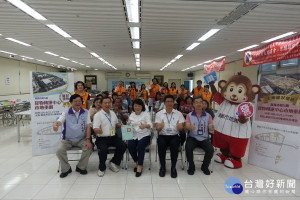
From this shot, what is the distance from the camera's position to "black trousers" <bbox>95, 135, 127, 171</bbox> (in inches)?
114

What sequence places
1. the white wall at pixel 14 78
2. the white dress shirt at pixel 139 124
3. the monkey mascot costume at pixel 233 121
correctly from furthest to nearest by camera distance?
the white wall at pixel 14 78
the monkey mascot costume at pixel 233 121
the white dress shirt at pixel 139 124

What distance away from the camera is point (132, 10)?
345cm

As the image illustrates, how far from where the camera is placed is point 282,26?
412cm

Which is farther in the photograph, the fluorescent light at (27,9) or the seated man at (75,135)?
the fluorescent light at (27,9)

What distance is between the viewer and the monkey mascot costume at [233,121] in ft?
10.2

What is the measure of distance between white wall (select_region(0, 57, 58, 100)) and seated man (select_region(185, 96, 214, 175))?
9.70m

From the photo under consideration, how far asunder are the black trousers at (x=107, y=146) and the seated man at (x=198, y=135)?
108 cm

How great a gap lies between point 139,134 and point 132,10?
2.29 m

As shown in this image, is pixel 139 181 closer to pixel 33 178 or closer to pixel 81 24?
pixel 33 178

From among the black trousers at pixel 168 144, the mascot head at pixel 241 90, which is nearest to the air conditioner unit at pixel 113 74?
the mascot head at pixel 241 90

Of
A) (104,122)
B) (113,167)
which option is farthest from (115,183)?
(104,122)

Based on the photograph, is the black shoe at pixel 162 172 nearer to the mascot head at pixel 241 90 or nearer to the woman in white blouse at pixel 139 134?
the woman in white blouse at pixel 139 134

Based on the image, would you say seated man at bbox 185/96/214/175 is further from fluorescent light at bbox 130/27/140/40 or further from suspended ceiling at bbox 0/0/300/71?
fluorescent light at bbox 130/27/140/40

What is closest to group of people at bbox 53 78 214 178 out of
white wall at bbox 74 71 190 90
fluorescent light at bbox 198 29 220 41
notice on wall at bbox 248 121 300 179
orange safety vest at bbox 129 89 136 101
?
notice on wall at bbox 248 121 300 179
